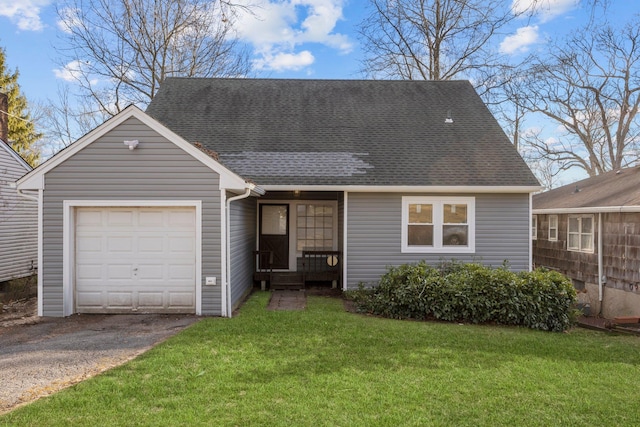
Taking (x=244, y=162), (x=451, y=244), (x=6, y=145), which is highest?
(x=6, y=145)

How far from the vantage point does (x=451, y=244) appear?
10773 mm

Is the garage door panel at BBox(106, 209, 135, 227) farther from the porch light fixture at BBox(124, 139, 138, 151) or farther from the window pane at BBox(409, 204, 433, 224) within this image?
the window pane at BBox(409, 204, 433, 224)

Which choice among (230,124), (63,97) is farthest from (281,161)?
(63,97)

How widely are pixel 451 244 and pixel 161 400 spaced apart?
809 cm

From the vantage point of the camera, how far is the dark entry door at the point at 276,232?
502 inches

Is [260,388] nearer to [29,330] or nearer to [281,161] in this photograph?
[29,330]

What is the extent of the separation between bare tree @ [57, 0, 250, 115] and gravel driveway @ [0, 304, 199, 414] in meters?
14.6

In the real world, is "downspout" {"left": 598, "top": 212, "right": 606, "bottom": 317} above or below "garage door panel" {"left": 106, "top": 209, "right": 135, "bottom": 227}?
below

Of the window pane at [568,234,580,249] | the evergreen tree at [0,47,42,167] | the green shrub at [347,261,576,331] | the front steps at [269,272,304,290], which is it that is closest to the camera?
the green shrub at [347,261,576,331]

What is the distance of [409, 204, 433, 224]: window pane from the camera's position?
10766 millimetres

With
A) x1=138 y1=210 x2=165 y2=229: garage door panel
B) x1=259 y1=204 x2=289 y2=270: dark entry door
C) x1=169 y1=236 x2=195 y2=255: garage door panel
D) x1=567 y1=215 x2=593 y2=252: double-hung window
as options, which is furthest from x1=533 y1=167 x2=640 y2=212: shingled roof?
x1=138 y1=210 x2=165 y2=229: garage door panel

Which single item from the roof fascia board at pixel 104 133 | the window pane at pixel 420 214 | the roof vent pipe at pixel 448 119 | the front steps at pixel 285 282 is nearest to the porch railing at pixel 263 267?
the front steps at pixel 285 282

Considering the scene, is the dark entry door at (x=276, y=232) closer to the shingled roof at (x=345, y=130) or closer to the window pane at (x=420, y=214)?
the shingled roof at (x=345, y=130)

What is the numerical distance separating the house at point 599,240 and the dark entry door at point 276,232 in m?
8.36
